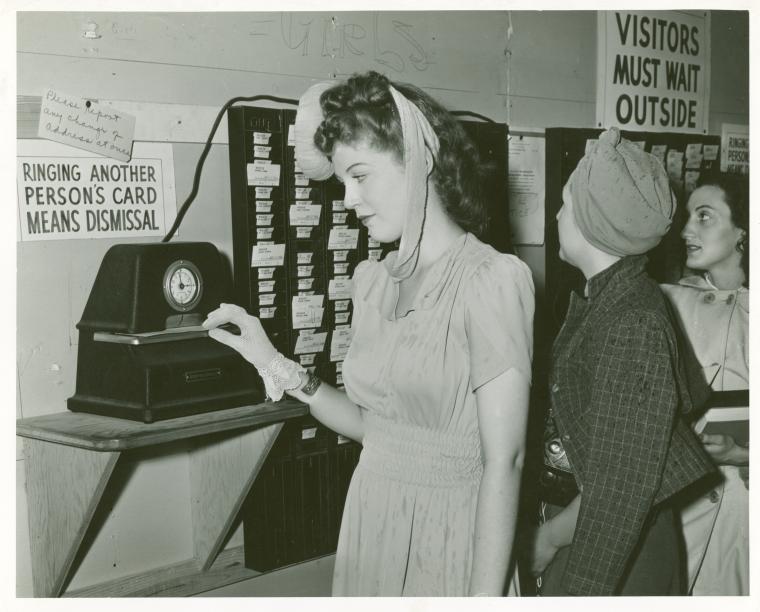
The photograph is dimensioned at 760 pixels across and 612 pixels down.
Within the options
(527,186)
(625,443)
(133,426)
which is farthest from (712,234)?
(133,426)

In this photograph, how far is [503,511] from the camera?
5.07ft

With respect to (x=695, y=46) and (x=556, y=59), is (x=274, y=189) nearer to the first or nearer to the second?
(x=556, y=59)

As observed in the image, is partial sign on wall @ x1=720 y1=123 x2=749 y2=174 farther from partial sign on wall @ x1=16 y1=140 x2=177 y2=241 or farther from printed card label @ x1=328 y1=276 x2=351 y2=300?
partial sign on wall @ x1=16 y1=140 x2=177 y2=241

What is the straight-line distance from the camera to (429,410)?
1700mm

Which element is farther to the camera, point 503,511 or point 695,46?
point 695,46

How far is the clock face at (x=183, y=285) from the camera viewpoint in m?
2.12

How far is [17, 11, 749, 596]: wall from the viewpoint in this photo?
2.20 metres

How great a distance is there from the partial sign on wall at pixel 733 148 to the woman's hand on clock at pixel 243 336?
2554 millimetres

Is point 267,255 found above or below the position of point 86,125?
below

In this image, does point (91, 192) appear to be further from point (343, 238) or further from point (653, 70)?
point (653, 70)

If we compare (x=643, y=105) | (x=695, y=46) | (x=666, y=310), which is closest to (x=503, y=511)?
(x=666, y=310)

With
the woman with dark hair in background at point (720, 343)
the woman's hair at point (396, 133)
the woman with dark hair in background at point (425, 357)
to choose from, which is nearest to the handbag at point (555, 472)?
the woman with dark hair in background at point (425, 357)

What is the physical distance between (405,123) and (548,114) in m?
1.85

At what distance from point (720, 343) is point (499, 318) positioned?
4.42 ft
